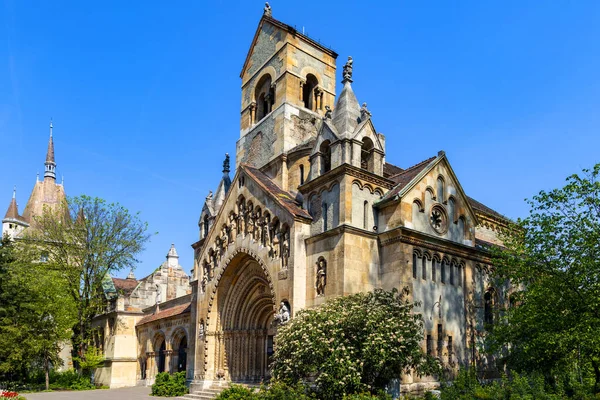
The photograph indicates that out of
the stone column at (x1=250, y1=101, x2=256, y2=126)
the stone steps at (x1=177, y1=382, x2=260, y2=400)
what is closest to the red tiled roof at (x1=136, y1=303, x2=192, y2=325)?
the stone steps at (x1=177, y1=382, x2=260, y2=400)

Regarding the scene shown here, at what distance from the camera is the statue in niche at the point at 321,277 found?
2094 cm

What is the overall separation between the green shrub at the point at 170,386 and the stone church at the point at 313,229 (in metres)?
1.18

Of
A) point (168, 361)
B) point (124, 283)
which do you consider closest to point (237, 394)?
point (168, 361)

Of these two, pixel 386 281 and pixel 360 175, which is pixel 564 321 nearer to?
pixel 386 281

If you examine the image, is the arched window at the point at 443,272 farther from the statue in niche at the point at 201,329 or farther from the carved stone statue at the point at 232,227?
the statue in niche at the point at 201,329

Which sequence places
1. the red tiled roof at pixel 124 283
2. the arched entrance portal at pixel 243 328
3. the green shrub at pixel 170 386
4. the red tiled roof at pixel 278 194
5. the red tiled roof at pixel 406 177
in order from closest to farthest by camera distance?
the red tiled roof at pixel 406 177 → the red tiled roof at pixel 278 194 → the arched entrance portal at pixel 243 328 → the green shrub at pixel 170 386 → the red tiled roof at pixel 124 283

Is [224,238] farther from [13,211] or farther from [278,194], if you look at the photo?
[13,211]

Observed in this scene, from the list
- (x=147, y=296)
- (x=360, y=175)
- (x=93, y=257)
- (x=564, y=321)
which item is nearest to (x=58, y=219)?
(x=93, y=257)

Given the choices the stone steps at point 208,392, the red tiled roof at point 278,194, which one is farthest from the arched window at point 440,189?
the stone steps at point 208,392

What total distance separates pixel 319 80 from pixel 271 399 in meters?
18.7

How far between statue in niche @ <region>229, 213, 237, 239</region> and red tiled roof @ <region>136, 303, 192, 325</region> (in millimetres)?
8880

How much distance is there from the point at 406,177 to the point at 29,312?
27902 millimetres

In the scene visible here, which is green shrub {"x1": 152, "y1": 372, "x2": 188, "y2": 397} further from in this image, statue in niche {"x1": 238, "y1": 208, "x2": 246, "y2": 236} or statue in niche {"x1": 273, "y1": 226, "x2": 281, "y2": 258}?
statue in niche {"x1": 273, "y1": 226, "x2": 281, "y2": 258}

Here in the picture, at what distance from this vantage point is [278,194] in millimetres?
24188
